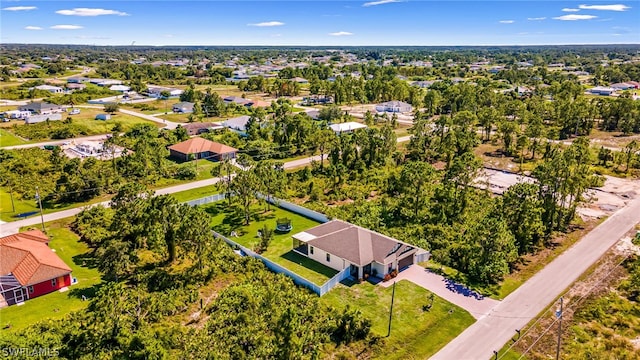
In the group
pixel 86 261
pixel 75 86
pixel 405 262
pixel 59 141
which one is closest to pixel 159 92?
pixel 75 86

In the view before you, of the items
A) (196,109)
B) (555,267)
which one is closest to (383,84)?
(196,109)

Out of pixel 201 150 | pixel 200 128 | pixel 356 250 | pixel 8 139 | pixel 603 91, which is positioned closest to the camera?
pixel 356 250

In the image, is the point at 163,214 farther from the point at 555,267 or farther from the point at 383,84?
the point at 383,84

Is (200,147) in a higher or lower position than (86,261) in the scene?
higher

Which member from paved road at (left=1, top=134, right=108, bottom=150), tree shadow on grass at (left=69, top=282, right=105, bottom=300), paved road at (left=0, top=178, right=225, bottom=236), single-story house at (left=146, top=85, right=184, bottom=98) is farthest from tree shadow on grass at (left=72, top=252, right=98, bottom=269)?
single-story house at (left=146, top=85, right=184, bottom=98)

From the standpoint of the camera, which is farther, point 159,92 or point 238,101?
point 159,92

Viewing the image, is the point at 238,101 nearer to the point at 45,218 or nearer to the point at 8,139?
the point at 8,139
